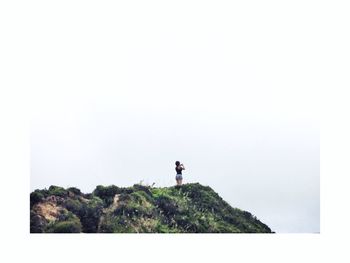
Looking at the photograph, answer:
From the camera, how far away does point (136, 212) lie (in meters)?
32.9

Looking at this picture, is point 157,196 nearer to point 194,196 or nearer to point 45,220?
point 194,196

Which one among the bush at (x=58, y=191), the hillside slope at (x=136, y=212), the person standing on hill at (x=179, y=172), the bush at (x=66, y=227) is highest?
the person standing on hill at (x=179, y=172)

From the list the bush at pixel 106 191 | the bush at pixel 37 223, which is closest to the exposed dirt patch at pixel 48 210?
the bush at pixel 37 223

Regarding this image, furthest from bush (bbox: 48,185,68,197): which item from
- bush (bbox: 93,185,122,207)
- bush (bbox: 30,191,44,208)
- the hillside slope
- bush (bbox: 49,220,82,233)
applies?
bush (bbox: 49,220,82,233)

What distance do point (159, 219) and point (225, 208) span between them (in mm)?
3786

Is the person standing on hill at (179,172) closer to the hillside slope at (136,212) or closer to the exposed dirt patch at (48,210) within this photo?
the hillside slope at (136,212)

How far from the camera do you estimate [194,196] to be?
35438 millimetres

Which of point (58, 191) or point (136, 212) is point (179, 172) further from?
point (58, 191)

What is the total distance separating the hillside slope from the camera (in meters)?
32.1

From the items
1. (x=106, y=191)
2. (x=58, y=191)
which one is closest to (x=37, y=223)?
(x=58, y=191)

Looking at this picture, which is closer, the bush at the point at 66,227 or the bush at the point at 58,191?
the bush at the point at 66,227

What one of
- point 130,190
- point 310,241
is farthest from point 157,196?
point 310,241

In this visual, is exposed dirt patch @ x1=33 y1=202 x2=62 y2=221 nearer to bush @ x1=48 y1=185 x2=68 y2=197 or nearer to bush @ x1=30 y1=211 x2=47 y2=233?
bush @ x1=30 y1=211 x2=47 y2=233

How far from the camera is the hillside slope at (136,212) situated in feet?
105
